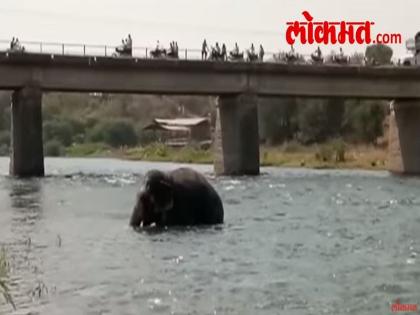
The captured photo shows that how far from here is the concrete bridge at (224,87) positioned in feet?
225

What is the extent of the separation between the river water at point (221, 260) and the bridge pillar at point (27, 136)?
26667 mm

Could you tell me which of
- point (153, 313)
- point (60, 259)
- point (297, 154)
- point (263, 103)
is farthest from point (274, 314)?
point (263, 103)

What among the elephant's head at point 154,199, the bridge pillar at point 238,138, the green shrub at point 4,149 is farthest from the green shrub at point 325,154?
the green shrub at point 4,149

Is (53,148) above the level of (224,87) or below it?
below

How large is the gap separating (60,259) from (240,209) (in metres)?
15.9

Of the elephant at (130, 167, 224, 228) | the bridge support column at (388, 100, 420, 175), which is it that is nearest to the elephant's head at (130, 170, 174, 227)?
the elephant at (130, 167, 224, 228)

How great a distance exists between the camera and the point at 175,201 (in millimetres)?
29625

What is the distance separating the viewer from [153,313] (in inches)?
638

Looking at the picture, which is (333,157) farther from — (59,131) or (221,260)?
(59,131)

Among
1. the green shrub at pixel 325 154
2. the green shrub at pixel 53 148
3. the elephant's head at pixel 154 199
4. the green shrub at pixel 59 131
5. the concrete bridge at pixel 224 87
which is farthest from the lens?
the green shrub at pixel 59 131

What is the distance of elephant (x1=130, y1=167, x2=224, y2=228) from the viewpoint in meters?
28.7

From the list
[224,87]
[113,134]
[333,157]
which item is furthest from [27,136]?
[113,134]

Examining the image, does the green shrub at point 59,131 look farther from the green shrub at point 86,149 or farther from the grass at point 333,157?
the grass at point 333,157

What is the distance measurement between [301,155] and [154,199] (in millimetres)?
77914
